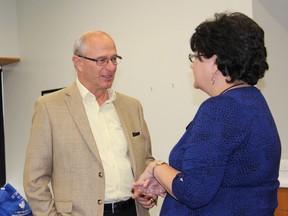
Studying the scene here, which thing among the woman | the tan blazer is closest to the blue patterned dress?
the woman

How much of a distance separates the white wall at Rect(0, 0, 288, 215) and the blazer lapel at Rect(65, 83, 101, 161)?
1.14m

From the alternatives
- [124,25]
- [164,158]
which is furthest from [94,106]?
[124,25]

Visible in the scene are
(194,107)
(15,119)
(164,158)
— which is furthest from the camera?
(15,119)

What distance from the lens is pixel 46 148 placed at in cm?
183

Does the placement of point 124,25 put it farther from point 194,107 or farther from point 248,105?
point 248,105

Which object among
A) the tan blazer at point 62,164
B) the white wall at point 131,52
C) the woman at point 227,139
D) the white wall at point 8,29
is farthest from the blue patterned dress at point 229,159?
the white wall at point 8,29

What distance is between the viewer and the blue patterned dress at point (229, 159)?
1.11 meters

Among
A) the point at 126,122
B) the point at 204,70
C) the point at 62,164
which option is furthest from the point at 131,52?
the point at 204,70

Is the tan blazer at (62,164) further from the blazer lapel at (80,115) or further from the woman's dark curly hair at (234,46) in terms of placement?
the woman's dark curly hair at (234,46)

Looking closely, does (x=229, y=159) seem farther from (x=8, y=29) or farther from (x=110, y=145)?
(x=8, y=29)

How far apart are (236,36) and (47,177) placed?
45.2 inches

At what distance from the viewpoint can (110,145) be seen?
1973mm

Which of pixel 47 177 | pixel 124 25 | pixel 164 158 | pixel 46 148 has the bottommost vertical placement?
pixel 164 158

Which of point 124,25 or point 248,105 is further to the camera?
point 124,25
